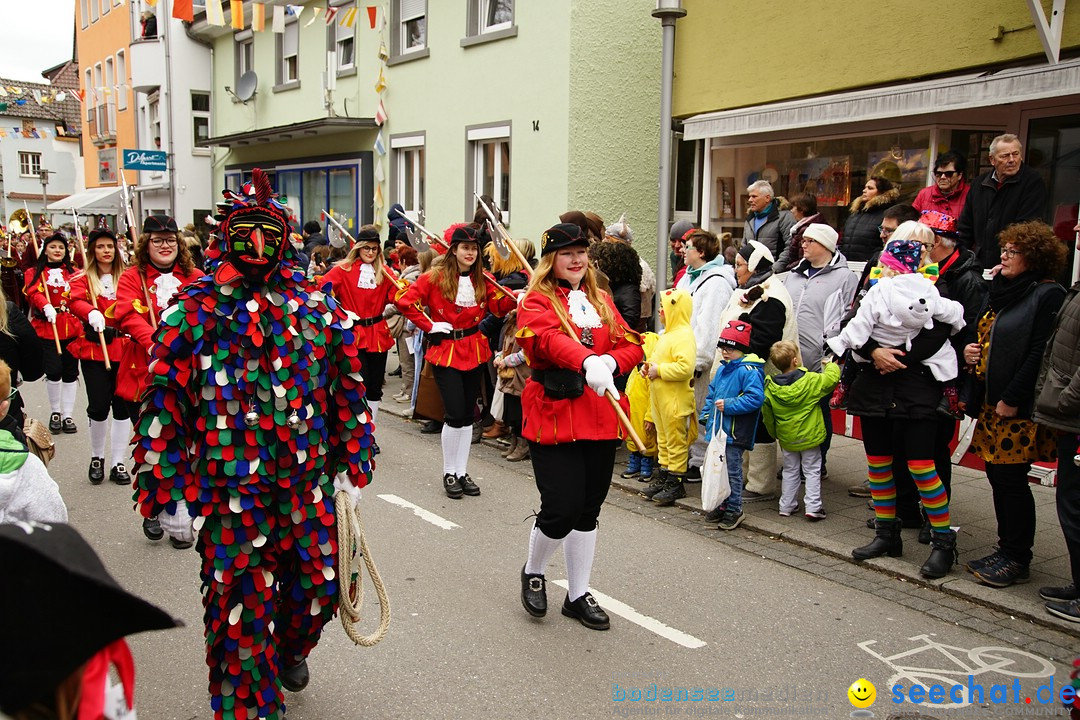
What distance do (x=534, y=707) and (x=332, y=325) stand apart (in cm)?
184

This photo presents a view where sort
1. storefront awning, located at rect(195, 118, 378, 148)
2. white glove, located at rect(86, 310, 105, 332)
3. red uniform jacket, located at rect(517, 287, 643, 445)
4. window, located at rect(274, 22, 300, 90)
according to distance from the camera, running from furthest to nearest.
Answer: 1. window, located at rect(274, 22, 300, 90)
2. storefront awning, located at rect(195, 118, 378, 148)
3. white glove, located at rect(86, 310, 105, 332)
4. red uniform jacket, located at rect(517, 287, 643, 445)

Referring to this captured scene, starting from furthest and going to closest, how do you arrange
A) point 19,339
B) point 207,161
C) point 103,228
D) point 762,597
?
point 207,161 < point 103,228 < point 19,339 < point 762,597

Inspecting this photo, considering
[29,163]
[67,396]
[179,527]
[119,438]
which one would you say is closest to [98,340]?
[119,438]

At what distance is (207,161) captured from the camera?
2644 centimetres

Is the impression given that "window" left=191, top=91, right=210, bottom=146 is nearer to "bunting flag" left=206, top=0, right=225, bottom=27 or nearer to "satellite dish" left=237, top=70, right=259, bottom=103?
"satellite dish" left=237, top=70, right=259, bottom=103

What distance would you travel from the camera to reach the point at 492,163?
1553 centimetres

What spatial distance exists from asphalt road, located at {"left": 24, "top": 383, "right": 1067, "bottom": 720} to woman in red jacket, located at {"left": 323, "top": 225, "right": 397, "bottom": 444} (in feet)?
8.14

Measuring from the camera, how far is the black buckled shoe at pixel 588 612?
15.9ft

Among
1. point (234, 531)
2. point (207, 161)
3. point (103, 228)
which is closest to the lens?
point (234, 531)

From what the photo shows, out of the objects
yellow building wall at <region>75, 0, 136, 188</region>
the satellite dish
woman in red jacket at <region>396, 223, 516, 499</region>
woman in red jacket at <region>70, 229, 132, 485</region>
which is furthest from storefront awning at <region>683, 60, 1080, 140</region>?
yellow building wall at <region>75, 0, 136, 188</region>

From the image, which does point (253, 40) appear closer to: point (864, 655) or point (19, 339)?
point (19, 339)

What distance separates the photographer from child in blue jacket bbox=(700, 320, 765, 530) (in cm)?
650

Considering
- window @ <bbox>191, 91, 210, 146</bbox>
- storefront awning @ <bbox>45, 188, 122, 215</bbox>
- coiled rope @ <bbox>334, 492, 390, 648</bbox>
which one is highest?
window @ <bbox>191, 91, 210, 146</bbox>

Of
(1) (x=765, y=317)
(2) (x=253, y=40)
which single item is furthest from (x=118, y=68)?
(1) (x=765, y=317)
